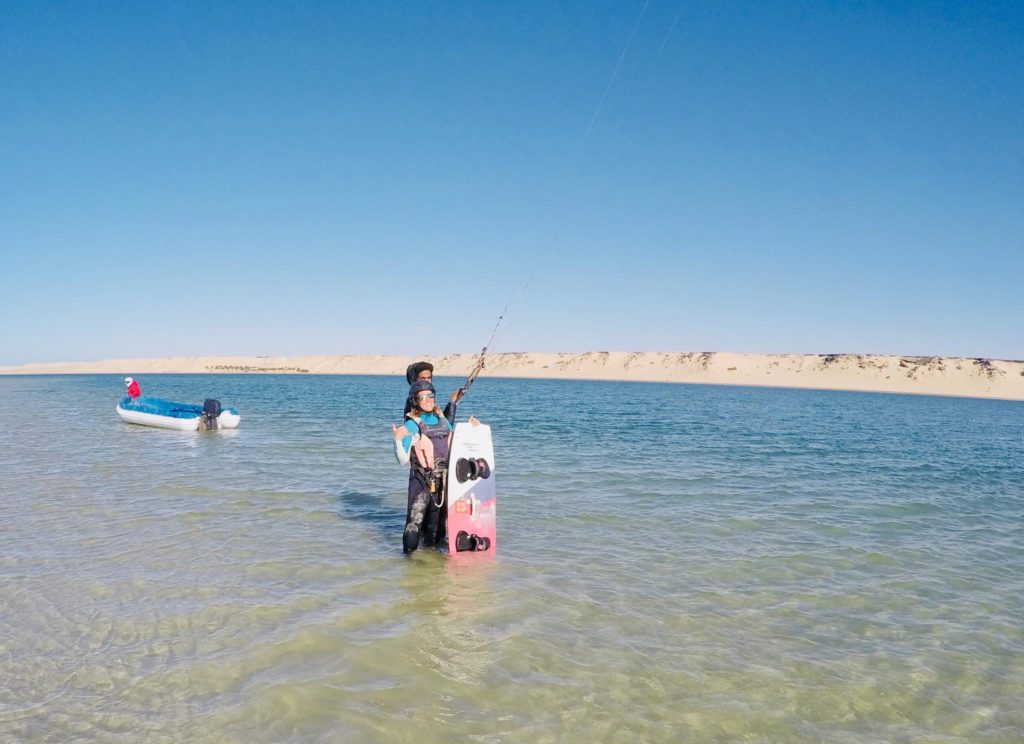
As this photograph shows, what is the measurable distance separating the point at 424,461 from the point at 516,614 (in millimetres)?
2636

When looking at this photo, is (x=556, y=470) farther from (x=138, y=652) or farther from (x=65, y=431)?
(x=65, y=431)

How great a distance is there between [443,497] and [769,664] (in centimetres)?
452

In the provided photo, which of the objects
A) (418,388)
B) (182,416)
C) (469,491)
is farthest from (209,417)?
(469,491)

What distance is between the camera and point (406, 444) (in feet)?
27.7

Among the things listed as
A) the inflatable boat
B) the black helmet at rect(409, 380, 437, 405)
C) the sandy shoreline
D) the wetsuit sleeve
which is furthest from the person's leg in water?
the sandy shoreline

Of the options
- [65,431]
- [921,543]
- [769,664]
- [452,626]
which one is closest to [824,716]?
[769,664]

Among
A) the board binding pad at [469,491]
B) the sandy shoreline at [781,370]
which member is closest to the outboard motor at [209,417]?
the board binding pad at [469,491]

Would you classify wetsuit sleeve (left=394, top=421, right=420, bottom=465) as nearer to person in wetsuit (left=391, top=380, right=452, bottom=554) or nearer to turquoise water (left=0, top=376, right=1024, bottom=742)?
person in wetsuit (left=391, top=380, right=452, bottom=554)

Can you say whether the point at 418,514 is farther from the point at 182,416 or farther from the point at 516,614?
the point at 182,416

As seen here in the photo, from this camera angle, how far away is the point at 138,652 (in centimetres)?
545

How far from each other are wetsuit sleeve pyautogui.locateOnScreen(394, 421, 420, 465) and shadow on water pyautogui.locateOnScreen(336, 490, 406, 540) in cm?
194

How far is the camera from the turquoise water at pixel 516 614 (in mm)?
4652

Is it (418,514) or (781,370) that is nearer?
(418,514)

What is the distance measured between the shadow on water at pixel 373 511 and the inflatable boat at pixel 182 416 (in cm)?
1505
